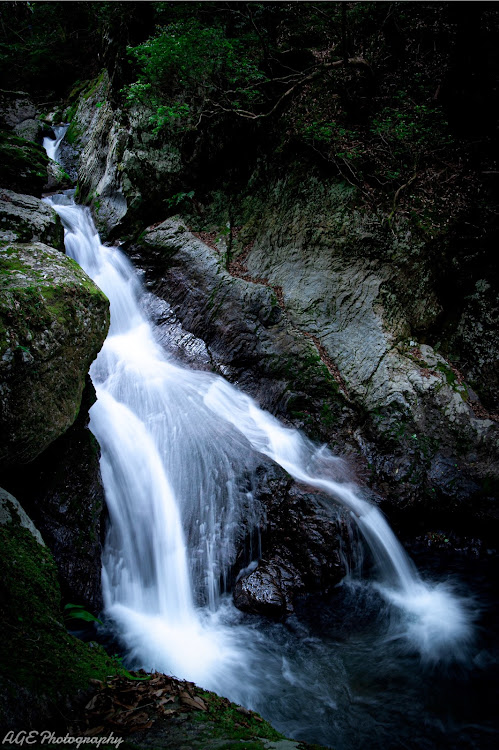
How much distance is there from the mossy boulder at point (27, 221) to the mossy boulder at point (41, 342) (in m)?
0.26

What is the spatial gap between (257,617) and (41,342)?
3872 mm

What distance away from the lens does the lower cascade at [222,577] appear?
155 inches

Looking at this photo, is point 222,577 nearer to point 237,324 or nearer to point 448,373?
point 237,324

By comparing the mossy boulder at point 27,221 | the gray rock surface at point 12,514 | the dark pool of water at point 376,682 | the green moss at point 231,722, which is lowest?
the green moss at point 231,722

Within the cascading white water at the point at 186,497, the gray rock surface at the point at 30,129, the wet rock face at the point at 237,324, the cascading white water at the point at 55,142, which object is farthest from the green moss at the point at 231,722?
the gray rock surface at the point at 30,129

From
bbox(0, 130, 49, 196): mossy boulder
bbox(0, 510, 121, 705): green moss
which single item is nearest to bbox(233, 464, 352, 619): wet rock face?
bbox(0, 510, 121, 705): green moss

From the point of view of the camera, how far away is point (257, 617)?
15.7 feet

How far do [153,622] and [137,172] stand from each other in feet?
30.1

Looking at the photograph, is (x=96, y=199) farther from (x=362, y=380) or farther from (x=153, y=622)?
(x=153, y=622)

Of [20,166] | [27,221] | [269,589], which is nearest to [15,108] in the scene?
[20,166]

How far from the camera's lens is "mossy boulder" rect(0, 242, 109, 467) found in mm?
3588

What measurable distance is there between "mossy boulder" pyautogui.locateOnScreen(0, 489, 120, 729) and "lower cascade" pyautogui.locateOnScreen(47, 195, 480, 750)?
6.02 ft

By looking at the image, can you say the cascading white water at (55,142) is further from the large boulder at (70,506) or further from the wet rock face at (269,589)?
the wet rock face at (269,589)

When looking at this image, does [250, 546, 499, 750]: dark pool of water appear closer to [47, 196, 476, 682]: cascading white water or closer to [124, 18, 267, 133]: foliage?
[47, 196, 476, 682]: cascading white water
